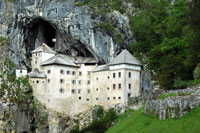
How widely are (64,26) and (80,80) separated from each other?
12.3 meters

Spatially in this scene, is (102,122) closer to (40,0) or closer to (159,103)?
(159,103)

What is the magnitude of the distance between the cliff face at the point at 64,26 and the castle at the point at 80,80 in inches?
133

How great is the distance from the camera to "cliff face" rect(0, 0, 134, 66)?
6500 cm

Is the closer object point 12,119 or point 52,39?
point 12,119

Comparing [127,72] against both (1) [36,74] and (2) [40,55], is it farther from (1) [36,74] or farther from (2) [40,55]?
(2) [40,55]

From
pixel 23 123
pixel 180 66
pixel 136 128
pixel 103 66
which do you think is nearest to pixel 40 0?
pixel 103 66

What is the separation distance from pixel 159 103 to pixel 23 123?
3330 centimetres

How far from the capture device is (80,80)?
65.0 metres

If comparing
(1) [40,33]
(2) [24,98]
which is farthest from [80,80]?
(1) [40,33]

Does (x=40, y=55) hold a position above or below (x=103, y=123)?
above

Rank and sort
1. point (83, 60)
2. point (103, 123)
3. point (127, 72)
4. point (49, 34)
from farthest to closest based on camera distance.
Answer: point (49, 34) < point (83, 60) < point (127, 72) < point (103, 123)

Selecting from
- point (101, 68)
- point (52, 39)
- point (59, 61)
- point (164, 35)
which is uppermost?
point (52, 39)

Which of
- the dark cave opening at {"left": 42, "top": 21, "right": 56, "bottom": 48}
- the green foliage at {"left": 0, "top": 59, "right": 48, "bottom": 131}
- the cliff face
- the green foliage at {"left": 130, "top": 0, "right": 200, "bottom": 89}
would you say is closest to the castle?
the green foliage at {"left": 0, "top": 59, "right": 48, "bottom": 131}

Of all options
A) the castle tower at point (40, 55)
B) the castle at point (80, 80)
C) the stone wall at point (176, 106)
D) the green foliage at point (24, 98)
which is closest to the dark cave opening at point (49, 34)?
the castle tower at point (40, 55)
